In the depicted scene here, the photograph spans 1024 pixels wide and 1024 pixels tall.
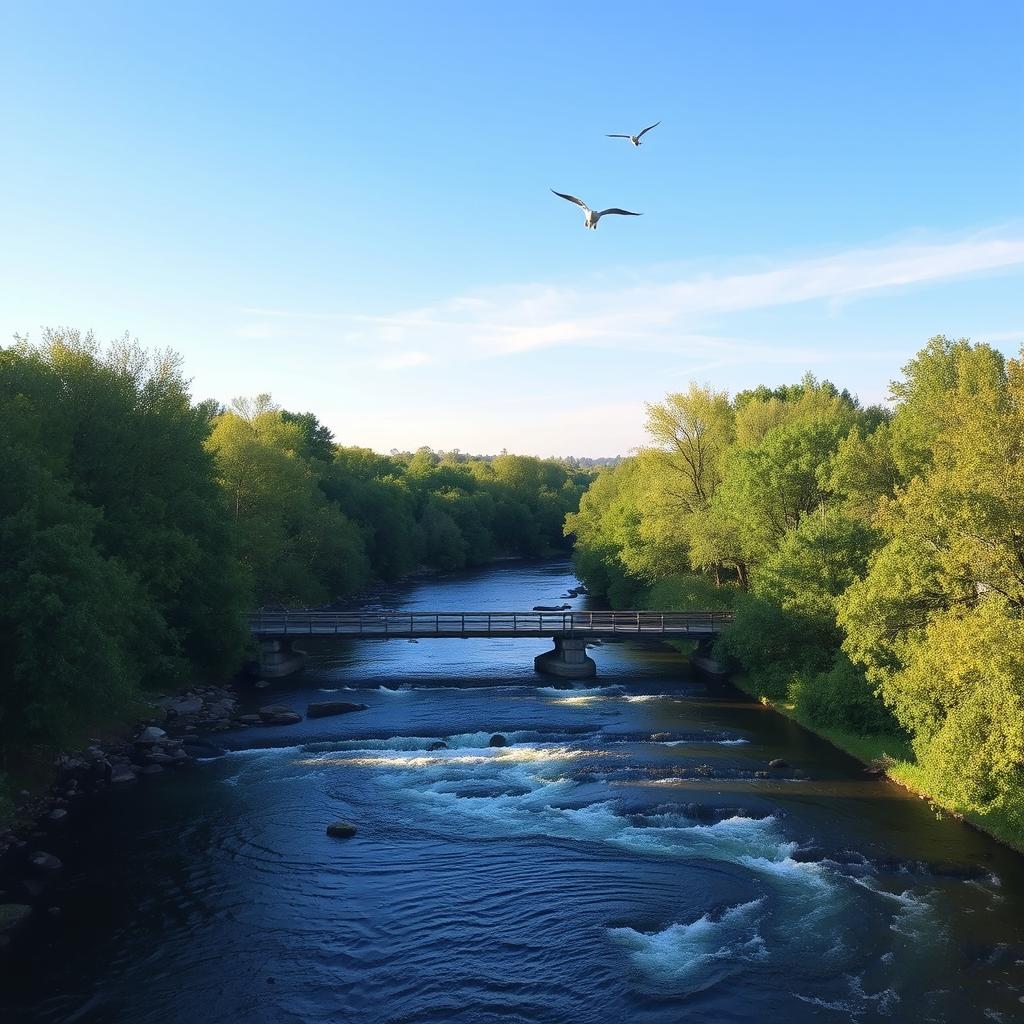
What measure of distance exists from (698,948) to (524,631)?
3175 centimetres

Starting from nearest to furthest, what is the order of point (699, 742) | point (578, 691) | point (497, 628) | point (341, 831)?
point (341, 831)
point (699, 742)
point (578, 691)
point (497, 628)

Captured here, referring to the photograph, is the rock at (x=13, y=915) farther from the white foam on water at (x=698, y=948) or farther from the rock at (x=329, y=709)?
the rock at (x=329, y=709)

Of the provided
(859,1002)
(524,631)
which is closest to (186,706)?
(524,631)

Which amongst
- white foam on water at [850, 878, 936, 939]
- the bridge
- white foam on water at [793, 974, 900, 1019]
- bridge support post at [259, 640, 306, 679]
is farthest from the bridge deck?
white foam on water at [793, 974, 900, 1019]

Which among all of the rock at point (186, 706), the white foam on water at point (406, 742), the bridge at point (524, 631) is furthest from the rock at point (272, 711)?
→ the bridge at point (524, 631)

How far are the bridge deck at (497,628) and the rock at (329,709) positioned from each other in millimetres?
8955

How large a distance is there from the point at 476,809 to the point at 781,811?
1012 centimetres

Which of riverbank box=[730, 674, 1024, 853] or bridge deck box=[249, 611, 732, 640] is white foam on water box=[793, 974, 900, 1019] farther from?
bridge deck box=[249, 611, 732, 640]

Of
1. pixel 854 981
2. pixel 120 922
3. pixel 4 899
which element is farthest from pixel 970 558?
pixel 4 899

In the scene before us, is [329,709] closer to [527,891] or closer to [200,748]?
[200,748]

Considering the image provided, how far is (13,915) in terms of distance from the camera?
22.0 meters

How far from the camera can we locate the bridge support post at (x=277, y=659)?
5162 centimetres

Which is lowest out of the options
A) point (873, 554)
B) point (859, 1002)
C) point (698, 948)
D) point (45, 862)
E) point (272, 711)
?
point (859, 1002)

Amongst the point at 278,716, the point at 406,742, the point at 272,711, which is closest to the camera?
the point at 406,742
